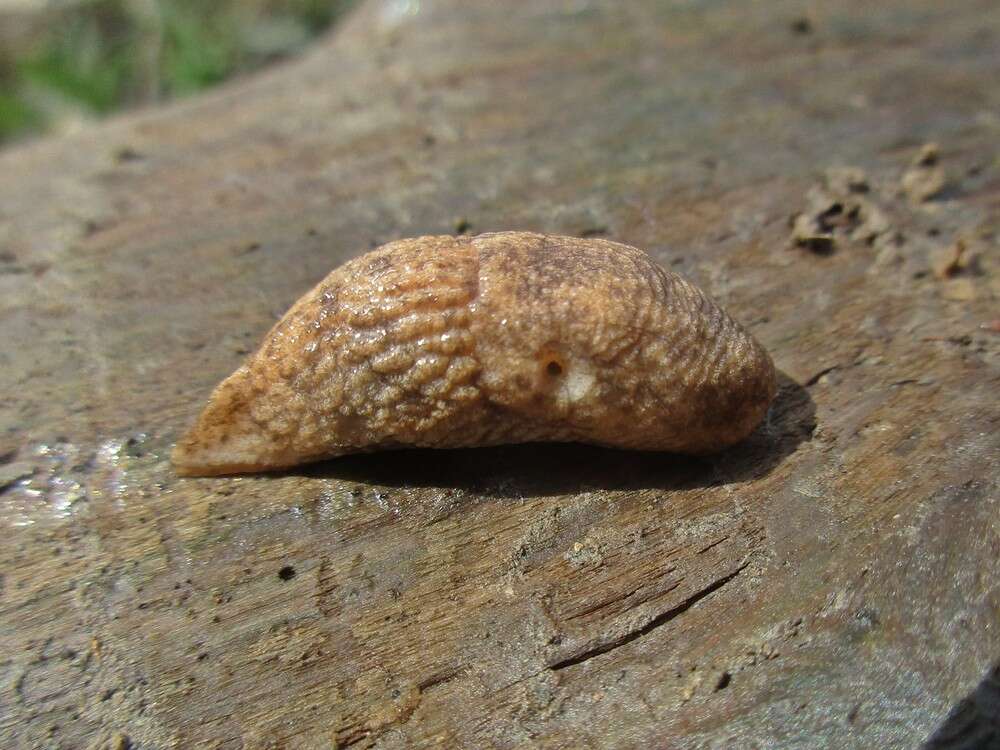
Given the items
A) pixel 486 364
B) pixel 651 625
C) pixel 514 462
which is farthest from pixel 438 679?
pixel 486 364

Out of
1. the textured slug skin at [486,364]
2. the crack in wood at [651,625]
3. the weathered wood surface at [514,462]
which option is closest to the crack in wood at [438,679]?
the weathered wood surface at [514,462]

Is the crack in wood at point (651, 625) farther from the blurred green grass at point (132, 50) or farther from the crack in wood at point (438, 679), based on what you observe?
the blurred green grass at point (132, 50)

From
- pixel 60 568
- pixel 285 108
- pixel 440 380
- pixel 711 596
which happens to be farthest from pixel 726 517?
pixel 285 108

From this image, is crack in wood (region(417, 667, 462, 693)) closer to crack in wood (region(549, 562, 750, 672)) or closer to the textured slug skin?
crack in wood (region(549, 562, 750, 672))

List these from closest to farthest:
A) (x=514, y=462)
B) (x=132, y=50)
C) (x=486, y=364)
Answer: (x=486, y=364) → (x=514, y=462) → (x=132, y=50)

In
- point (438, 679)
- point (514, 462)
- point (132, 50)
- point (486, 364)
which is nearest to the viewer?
point (438, 679)

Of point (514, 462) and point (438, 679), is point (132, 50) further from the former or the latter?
point (438, 679)
